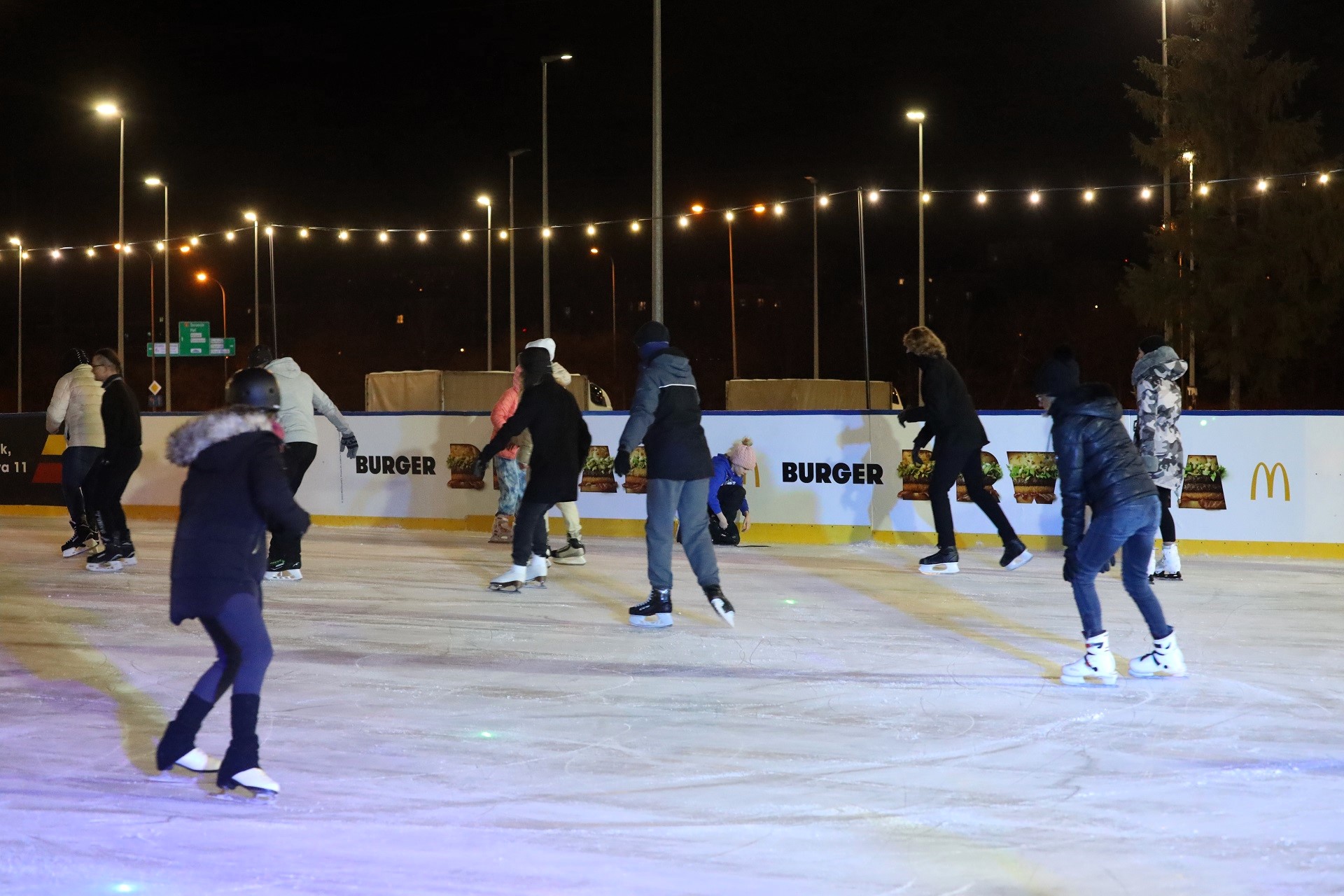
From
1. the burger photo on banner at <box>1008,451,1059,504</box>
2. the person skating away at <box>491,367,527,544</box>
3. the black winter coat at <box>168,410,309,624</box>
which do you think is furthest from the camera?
the burger photo on banner at <box>1008,451,1059,504</box>

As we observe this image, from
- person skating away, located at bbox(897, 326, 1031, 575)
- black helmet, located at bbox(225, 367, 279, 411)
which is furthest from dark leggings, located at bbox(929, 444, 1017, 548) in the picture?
black helmet, located at bbox(225, 367, 279, 411)

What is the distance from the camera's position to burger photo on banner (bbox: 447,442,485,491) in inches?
549

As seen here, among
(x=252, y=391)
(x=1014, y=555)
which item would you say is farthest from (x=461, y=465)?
(x=252, y=391)

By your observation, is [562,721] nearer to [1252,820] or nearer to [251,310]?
[1252,820]

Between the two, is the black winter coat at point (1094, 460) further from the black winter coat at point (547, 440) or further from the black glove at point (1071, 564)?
the black winter coat at point (547, 440)

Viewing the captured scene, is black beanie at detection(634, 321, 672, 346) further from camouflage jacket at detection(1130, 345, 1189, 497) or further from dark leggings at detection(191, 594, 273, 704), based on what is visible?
dark leggings at detection(191, 594, 273, 704)

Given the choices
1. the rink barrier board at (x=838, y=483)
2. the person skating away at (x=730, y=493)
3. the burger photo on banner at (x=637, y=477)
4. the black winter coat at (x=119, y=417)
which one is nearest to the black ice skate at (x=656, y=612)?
the person skating away at (x=730, y=493)

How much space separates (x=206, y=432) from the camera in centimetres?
419

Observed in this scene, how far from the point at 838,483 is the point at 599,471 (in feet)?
8.06

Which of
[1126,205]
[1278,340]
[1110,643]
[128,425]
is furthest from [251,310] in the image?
[1110,643]

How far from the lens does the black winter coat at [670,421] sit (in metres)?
7.40

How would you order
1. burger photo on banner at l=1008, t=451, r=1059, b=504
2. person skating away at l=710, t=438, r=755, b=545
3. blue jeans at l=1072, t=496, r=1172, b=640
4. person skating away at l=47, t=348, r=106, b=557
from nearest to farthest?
blue jeans at l=1072, t=496, r=1172, b=640
person skating away at l=47, t=348, r=106, b=557
burger photo on banner at l=1008, t=451, r=1059, b=504
person skating away at l=710, t=438, r=755, b=545

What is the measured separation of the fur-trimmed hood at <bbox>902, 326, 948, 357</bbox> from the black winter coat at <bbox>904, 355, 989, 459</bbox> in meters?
0.04

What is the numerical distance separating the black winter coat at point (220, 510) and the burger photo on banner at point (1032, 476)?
8655 millimetres
